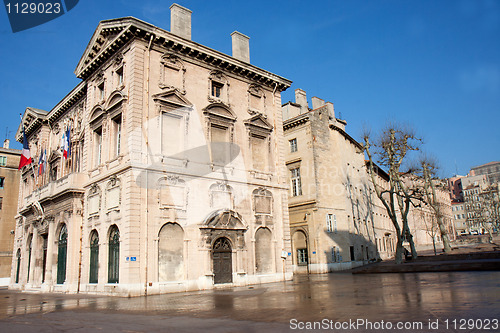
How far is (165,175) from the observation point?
22.0 metres

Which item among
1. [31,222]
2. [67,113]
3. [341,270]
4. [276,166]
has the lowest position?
[341,270]

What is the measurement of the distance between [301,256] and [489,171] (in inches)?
5500

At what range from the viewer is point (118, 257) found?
69.5 feet

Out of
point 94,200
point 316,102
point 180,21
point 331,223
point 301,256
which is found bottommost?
point 301,256

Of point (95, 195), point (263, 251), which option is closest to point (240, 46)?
point (95, 195)

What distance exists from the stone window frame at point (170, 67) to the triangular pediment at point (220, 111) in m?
2.01

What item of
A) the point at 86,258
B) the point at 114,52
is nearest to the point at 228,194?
the point at 86,258

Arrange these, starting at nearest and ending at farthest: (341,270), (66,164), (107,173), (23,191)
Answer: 1. (107,173)
2. (66,164)
3. (341,270)
4. (23,191)

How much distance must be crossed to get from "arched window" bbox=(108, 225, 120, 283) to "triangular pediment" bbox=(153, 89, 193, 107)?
7.78 metres

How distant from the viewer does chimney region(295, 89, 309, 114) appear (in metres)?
44.4

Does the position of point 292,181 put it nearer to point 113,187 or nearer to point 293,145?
point 293,145

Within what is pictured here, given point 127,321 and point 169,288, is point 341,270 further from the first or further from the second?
point 127,321

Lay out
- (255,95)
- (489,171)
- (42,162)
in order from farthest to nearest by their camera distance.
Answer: (489,171)
(42,162)
(255,95)

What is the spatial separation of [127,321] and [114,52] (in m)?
19.1
